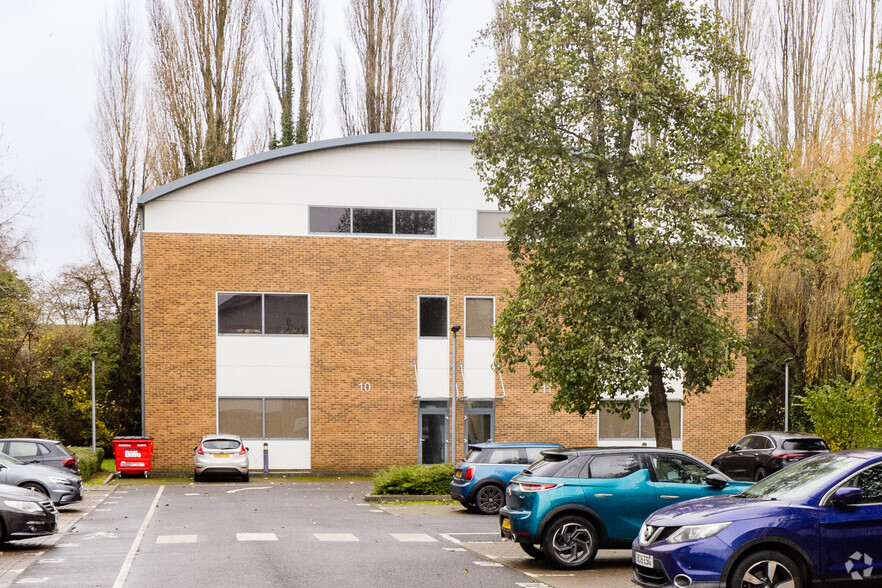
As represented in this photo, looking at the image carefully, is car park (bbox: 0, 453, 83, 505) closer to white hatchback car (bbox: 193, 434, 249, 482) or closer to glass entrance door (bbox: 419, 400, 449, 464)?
white hatchback car (bbox: 193, 434, 249, 482)

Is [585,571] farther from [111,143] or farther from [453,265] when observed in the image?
[111,143]

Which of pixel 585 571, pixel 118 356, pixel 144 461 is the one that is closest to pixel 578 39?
pixel 585 571


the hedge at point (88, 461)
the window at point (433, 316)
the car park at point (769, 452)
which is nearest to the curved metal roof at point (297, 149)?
the window at point (433, 316)

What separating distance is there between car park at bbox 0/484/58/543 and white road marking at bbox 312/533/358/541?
415 centimetres

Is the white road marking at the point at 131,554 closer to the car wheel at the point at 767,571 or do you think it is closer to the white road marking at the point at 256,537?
the white road marking at the point at 256,537

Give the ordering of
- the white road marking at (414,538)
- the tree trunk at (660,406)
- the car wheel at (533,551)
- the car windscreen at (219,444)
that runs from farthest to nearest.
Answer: the car windscreen at (219,444)
the tree trunk at (660,406)
the white road marking at (414,538)
the car wheel at (533,551)

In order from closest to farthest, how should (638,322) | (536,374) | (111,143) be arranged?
(638,322) < (536,374) < (111,143)

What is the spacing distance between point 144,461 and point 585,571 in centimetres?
2149

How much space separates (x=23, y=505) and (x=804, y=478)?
10.9 m

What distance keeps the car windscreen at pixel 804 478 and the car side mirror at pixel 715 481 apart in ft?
7.93

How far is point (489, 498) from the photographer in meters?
20.4

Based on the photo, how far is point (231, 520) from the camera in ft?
62.4

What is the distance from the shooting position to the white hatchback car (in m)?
29.4

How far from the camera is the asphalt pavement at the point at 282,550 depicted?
39.2 feet
